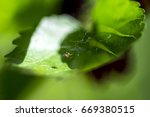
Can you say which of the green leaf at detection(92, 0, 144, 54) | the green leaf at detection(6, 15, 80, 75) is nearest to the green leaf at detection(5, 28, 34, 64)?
the green leaf at detection(6, 15, 80, 75)

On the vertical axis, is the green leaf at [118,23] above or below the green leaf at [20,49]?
above

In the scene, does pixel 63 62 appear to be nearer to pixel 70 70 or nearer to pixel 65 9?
pixel 70 70

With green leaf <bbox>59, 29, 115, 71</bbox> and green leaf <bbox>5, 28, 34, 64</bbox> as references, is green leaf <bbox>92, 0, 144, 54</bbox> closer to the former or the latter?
green leaf <bbox>59, 29, 115, 71</bbox>

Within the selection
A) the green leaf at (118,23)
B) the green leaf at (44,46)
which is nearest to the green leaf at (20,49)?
the green leaf at (44,46)

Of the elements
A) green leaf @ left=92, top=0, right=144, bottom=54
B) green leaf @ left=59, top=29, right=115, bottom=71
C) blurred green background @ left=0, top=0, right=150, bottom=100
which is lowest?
blurred green background @ left=0, top=0, right=150, bottom=100

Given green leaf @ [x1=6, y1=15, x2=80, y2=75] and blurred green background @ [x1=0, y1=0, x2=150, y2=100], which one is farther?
blurred green background @ [x1=0, y1=0, x2=150, y2=100]

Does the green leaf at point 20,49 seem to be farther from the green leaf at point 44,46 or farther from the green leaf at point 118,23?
the green leaf at point 118,23
